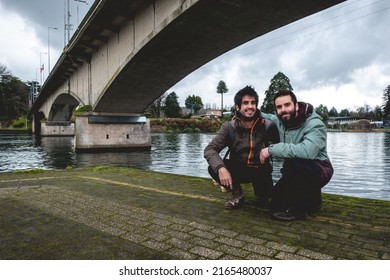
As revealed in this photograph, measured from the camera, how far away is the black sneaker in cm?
322

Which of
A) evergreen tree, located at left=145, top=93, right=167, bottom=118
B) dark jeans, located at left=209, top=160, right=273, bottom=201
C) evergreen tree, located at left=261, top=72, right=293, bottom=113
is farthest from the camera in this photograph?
evergreen tree, located at left=145, top=93, right=167, bottom=118

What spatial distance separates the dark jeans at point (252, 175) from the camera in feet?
11.8

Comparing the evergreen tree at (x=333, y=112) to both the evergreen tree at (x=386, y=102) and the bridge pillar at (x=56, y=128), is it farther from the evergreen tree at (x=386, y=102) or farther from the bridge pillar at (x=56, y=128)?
the bridge pillar at (x=56, y=128)

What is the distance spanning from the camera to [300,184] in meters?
3.23

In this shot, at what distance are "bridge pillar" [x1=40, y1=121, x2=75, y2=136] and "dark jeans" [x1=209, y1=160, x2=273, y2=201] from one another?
48261 mm

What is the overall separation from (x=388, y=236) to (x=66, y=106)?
44.7m

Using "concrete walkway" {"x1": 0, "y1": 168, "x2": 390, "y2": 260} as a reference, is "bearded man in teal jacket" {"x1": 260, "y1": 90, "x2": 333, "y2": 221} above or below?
above

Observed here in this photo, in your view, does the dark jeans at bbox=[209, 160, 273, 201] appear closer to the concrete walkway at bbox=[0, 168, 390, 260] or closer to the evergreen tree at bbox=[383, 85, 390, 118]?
the concrete walkway at bbox=[0, 168, 390, 260]

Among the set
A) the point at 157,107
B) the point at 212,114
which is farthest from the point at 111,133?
the point at 212,114

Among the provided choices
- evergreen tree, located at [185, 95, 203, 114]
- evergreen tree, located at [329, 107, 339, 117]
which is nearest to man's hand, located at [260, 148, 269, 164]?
evergreen tree, located at [185, 95, 203, 114]

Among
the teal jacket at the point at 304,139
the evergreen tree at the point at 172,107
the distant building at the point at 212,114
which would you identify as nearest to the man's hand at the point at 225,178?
the teal jacket at the point at 304,139

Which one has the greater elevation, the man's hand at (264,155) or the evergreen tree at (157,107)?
the evergreen tree at (157,107)

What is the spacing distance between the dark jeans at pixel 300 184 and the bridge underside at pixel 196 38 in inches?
266

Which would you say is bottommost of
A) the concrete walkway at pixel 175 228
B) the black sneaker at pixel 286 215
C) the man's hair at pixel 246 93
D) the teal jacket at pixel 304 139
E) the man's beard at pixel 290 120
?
the concrete walkway at pixel 175 228
